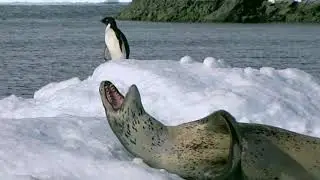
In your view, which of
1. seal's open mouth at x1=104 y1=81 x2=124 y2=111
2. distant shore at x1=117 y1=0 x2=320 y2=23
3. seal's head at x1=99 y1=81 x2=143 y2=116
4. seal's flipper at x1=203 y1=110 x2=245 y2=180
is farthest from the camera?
distant shore at x1=117 y1=0 x2=320 y2=23

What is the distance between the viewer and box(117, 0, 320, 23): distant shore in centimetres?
8525

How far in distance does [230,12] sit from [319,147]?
8071 cm

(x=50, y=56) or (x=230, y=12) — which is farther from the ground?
(x=50, y=56)

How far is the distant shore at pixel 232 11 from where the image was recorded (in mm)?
85250

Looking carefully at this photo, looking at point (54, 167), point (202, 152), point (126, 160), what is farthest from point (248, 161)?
point (54, 167)

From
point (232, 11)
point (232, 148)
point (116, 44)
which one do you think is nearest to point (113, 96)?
point (232, 148)

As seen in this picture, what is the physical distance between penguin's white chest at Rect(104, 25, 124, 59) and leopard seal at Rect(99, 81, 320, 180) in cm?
1126

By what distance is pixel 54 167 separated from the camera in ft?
15.6

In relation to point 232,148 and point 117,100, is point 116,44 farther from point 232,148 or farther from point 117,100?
point 232,148

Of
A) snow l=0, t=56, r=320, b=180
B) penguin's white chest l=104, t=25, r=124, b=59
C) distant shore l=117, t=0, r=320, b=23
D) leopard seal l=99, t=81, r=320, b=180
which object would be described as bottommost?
distant shore l=117, t=0, r=320, b=23

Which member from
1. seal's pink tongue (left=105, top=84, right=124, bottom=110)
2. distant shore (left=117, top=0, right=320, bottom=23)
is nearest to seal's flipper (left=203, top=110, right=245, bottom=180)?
seal's pink tongue (left=105, top=84, right=124, bottom=110)

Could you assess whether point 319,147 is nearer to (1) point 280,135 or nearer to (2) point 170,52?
(1) point 280,135

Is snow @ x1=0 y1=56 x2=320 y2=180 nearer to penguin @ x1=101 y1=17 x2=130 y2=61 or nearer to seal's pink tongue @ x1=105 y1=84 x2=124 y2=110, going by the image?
seal's pink tongue @ x1=105 y1=84 x2=124 y2=110

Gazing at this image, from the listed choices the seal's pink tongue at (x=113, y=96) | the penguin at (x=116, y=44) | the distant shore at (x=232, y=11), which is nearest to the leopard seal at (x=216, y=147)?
the seal's pink tongue at (x=113, y=96)
